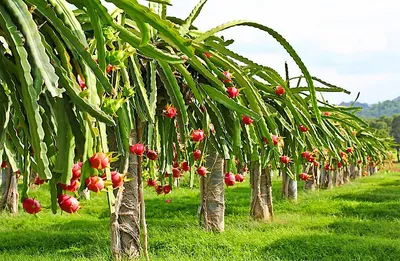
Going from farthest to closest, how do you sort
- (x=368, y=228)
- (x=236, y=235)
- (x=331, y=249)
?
(x=368, y=228), (x=236, y=235), (x=331, y=249)

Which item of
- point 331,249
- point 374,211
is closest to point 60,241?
point 331,249

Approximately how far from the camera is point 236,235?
23.2ft

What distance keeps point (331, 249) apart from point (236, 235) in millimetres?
1338

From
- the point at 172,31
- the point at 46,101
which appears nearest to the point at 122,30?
the point at 172,31

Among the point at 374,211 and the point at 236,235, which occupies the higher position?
the point at 236,235

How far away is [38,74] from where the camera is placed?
4.15 ft

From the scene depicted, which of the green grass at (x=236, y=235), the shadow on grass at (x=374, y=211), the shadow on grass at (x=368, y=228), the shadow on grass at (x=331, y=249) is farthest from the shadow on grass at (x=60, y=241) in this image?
the shadow on grass at (x=374, y=211)

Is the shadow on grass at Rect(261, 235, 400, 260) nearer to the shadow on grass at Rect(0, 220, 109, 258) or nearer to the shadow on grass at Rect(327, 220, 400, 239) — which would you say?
the shadow on grass at Rect(327, 220, 400, 239)

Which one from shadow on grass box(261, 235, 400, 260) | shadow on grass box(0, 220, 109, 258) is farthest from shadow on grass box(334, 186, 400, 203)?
shadow on grass box(0, 220, 109, 258)

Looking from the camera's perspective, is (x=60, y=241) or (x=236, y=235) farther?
(x=60, y=241)

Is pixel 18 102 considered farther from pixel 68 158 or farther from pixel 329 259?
pixel 329 259

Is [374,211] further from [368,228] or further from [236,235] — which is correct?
[236,235]

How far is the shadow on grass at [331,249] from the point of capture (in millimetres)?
6184

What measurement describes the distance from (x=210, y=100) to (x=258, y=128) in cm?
43
